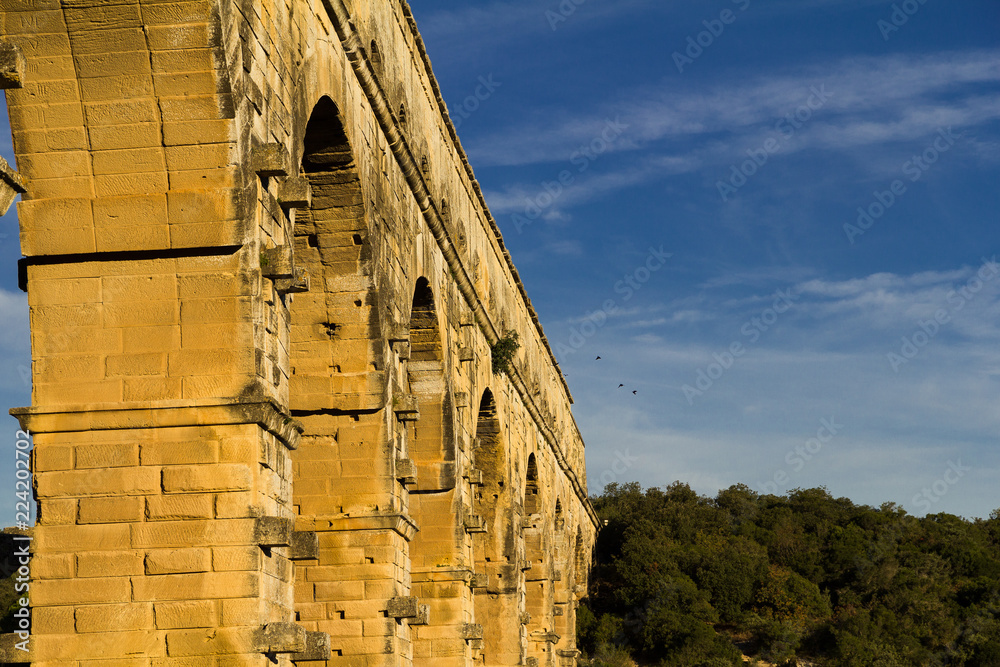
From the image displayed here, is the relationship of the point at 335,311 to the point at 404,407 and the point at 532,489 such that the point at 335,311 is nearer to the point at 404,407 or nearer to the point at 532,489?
the point at 404,407

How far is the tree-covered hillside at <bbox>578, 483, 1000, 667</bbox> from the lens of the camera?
37.3 metres

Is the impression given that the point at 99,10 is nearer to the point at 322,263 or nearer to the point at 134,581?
the point at 134,581

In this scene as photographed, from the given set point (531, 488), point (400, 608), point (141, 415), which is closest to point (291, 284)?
point (141, 415)

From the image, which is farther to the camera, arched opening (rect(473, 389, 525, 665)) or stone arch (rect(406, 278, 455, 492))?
arched opening (rect(473, 389, 525, 665))

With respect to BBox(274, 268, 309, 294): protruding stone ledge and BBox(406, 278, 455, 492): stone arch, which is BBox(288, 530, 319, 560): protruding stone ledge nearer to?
BBox(274, 268, 309, 294): protruding stone ledge

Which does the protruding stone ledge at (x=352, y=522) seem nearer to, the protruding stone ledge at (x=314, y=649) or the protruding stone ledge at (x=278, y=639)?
the protruding stone ledge at (x=314, y=649)

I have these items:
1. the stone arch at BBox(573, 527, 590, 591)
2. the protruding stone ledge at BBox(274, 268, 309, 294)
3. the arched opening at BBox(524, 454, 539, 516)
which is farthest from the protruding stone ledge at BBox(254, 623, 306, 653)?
the stone arch at BBox(573, 527, 590, 591)

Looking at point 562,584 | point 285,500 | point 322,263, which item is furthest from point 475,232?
point 562,584

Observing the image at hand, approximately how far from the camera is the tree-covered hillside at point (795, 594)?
123 ft

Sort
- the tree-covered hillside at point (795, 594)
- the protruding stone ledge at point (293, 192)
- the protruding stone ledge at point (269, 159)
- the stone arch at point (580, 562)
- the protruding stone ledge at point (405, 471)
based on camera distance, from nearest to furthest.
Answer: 1. the protruding stone ledge at point (269, 159)
2. the protruding stone ledge at point (293, 192)
3. the protruding stone ledge at point (405, 471)
4. the stone arch at point (580, 562)
5. the tree-covered hillside at point (795, 594)

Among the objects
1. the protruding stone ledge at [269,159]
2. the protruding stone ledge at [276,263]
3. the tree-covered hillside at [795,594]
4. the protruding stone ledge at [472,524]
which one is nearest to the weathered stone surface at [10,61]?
the protruding stone ledge at [269,159]

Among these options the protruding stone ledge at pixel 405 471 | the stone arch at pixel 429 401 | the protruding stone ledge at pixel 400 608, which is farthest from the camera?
the stone arch at pixel 429 401

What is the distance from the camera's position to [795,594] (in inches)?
1558

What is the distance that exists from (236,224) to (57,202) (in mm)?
1085
